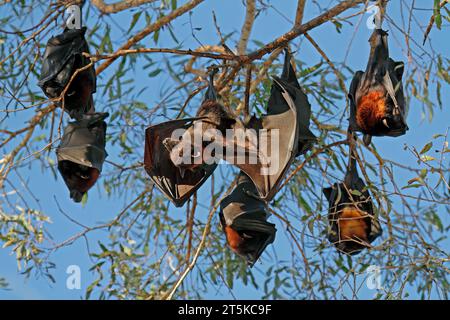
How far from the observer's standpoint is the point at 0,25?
5.17 m

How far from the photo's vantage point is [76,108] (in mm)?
4195

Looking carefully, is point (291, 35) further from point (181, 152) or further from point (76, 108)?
point (76, 108)

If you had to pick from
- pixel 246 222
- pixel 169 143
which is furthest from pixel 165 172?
Answer: pixel 246 222

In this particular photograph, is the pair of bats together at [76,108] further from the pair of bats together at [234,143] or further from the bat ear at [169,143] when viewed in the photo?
the bat ear at [169,143]

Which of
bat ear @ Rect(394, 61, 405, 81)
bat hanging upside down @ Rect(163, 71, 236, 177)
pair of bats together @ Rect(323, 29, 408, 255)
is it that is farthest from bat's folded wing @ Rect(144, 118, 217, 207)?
bat ear @ Rect(394, 61, 405, 81)

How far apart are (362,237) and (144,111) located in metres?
1.39

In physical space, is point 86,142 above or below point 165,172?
above

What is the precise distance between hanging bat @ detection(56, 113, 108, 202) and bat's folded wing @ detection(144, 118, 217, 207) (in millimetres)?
636

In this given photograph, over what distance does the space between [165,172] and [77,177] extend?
80 cm

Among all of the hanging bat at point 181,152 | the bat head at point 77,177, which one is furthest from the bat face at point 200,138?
the bat head at point 77,177

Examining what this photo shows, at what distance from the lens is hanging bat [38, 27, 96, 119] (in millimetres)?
4141

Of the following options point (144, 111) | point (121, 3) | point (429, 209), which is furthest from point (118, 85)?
point (429, 209)

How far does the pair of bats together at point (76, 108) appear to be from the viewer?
4152mm
